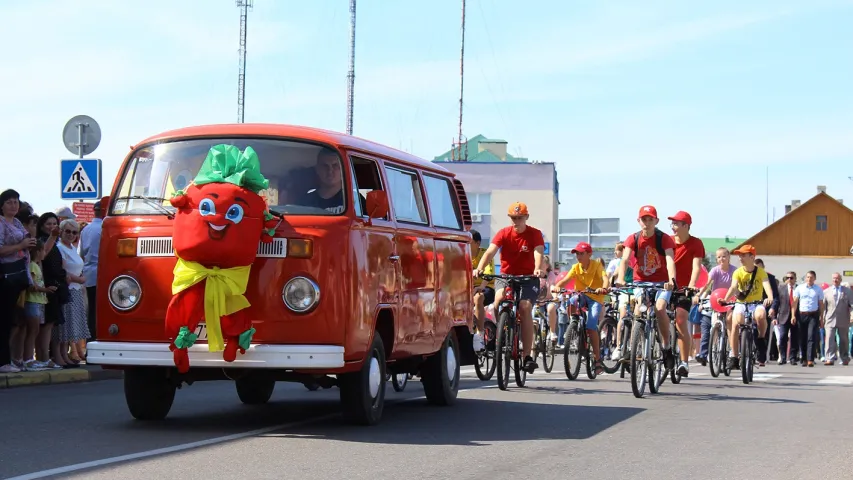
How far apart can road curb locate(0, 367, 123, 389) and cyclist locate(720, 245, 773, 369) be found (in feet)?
27.7

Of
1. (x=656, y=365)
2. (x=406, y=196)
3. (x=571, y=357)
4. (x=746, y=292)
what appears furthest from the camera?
(x=746, y=292)

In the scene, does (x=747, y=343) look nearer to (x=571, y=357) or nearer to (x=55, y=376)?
(x=571, y=357)

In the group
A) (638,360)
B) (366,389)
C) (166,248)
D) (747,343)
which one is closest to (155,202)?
(166,248)

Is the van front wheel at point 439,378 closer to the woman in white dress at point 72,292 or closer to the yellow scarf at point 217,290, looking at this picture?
the yellow scarf at point 217,290

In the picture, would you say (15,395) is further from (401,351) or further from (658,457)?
(658,457)

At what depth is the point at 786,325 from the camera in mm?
29203

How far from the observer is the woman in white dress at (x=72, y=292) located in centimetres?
1688

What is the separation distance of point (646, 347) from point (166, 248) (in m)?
6.48

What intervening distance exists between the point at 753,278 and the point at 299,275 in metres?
11.6

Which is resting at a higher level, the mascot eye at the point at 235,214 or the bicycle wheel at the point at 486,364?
the mascot eye at the point at 235,214

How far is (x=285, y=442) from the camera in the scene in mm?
9148

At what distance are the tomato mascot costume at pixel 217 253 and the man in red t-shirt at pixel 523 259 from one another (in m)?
6.19

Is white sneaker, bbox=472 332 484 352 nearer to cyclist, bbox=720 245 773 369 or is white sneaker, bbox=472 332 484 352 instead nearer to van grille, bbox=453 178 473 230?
van grille, bbox=453 178 473 230

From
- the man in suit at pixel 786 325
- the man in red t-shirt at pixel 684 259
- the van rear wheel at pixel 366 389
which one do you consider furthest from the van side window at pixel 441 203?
the man in suit at pixel 786 325
